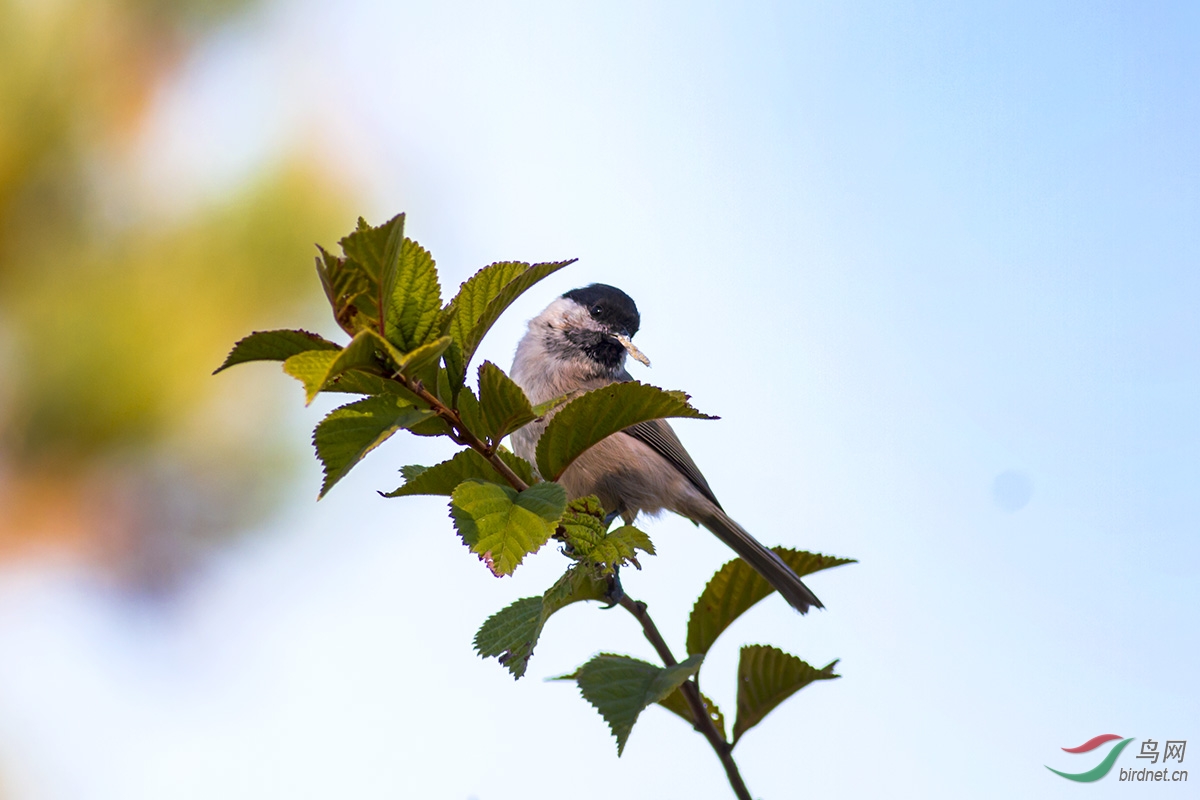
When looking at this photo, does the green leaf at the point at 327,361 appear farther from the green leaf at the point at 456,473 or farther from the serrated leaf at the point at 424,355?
the green leaf at the point at 456,473

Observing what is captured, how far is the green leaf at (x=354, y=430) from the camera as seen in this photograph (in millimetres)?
1206

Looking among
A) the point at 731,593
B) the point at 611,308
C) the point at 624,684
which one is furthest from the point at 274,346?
the point at 611,308

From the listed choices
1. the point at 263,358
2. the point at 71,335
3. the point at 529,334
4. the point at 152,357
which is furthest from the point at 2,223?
the point at 263,358

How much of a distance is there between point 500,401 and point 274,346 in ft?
0.95

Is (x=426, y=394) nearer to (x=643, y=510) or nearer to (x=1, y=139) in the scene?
(x=643, y=510)

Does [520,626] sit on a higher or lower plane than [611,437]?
lower

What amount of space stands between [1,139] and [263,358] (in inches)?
282

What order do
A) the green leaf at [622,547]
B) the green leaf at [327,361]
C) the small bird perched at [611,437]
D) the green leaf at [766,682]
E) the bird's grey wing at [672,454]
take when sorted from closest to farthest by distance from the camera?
the green leaf at [327,361] < the green leaf at [622,547] < the green leaf at [766,682] < the small bird perched at [611,437] < the bird's grey wing at [672,454]

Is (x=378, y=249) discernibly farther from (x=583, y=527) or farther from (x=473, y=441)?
(x=583, y=527)

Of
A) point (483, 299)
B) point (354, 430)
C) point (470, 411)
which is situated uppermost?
point (483, 299)

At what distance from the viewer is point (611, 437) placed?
3906 millimetres

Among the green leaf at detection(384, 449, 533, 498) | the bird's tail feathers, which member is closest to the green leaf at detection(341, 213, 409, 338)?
the green leaf at detection(384, 449, 533, 498)

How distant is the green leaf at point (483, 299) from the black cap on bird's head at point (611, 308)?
290 cm

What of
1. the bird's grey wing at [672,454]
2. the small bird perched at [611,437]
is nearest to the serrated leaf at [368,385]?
the small bird perched at [611,437]
